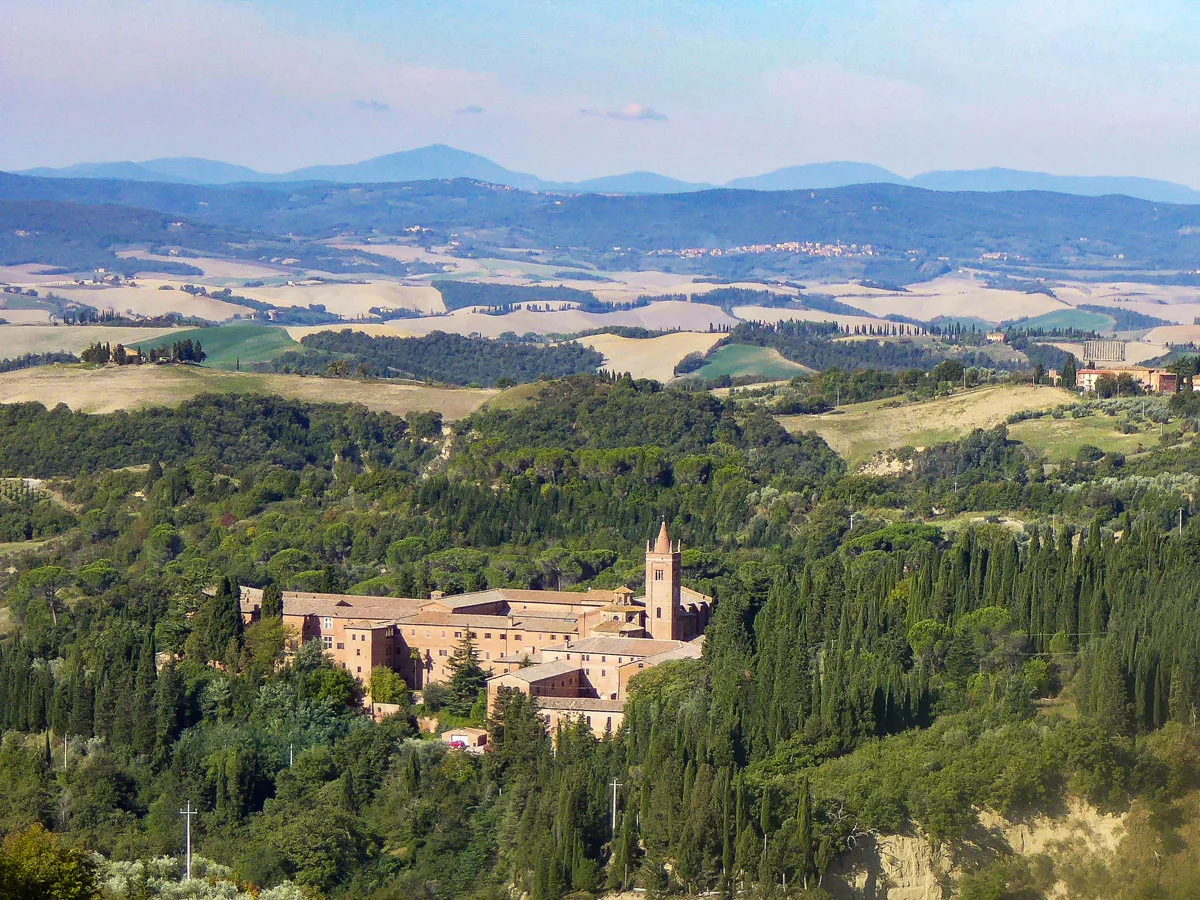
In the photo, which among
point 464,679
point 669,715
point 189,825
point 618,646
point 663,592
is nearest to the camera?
point 189,825

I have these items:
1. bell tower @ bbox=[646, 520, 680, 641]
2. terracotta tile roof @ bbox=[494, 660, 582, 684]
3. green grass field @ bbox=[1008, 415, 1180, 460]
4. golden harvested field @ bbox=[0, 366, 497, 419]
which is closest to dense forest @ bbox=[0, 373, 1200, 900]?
terracotta tile roof @ bbox=[494, 660, 582, 684]

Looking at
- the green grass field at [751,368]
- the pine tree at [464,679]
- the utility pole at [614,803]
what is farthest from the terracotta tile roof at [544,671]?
the green grass field at [751,368]

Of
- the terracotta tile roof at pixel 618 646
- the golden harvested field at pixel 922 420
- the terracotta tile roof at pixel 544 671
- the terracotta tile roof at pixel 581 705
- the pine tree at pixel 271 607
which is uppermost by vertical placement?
the pine tree at pixel 271 607

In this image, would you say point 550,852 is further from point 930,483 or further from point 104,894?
point 930,483

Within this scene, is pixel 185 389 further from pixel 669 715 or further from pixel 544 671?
pixel 669 715

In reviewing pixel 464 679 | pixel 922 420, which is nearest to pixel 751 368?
pixel 922 420

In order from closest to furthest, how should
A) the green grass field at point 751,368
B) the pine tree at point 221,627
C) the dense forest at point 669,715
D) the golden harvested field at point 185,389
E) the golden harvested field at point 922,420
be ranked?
the dense forest at point 669,715 → the pine tree at point 221,627 → the golden harvested field at point 922,420 → the golden harvested field at point 185,389 → the green grass field at point 751,368

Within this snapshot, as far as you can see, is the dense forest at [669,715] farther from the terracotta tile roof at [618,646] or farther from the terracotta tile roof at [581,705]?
the terracotta tile roof at [618,646]
